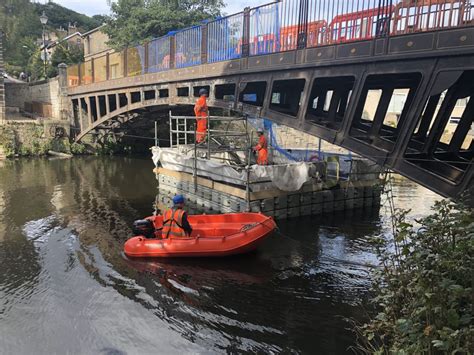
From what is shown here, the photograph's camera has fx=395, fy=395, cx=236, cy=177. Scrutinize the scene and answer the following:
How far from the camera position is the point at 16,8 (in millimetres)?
75562

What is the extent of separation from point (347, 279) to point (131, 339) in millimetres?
4419

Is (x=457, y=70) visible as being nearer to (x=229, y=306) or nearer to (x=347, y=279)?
(x=347, y=279)

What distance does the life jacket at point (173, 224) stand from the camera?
28.5 ft

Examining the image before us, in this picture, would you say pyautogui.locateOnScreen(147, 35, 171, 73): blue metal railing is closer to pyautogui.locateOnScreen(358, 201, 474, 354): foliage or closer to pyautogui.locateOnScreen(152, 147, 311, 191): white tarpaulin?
pyautogui.locateOnScreen(152, 147, 311, 191): white tarpaulin

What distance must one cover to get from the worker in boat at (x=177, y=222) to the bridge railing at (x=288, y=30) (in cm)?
449

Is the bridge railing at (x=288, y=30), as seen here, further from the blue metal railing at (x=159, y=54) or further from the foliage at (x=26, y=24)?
the foliage at (x=26, y=24)

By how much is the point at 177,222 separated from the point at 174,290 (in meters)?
1.60

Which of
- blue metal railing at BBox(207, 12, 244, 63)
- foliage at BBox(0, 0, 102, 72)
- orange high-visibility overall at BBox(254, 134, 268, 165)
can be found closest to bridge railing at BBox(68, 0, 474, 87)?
blue metal railing at BBox(207, 12, 244, 63)

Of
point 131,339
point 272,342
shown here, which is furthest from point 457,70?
point 131,339

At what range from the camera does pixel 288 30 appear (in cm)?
961

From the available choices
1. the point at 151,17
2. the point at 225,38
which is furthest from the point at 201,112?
the point at 151,17

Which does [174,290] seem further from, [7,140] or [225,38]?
[7,140]

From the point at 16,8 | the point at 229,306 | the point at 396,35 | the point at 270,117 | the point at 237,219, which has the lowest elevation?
the point at 229,306

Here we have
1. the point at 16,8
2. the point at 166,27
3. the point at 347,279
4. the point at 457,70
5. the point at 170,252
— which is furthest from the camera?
the point at 16,8
